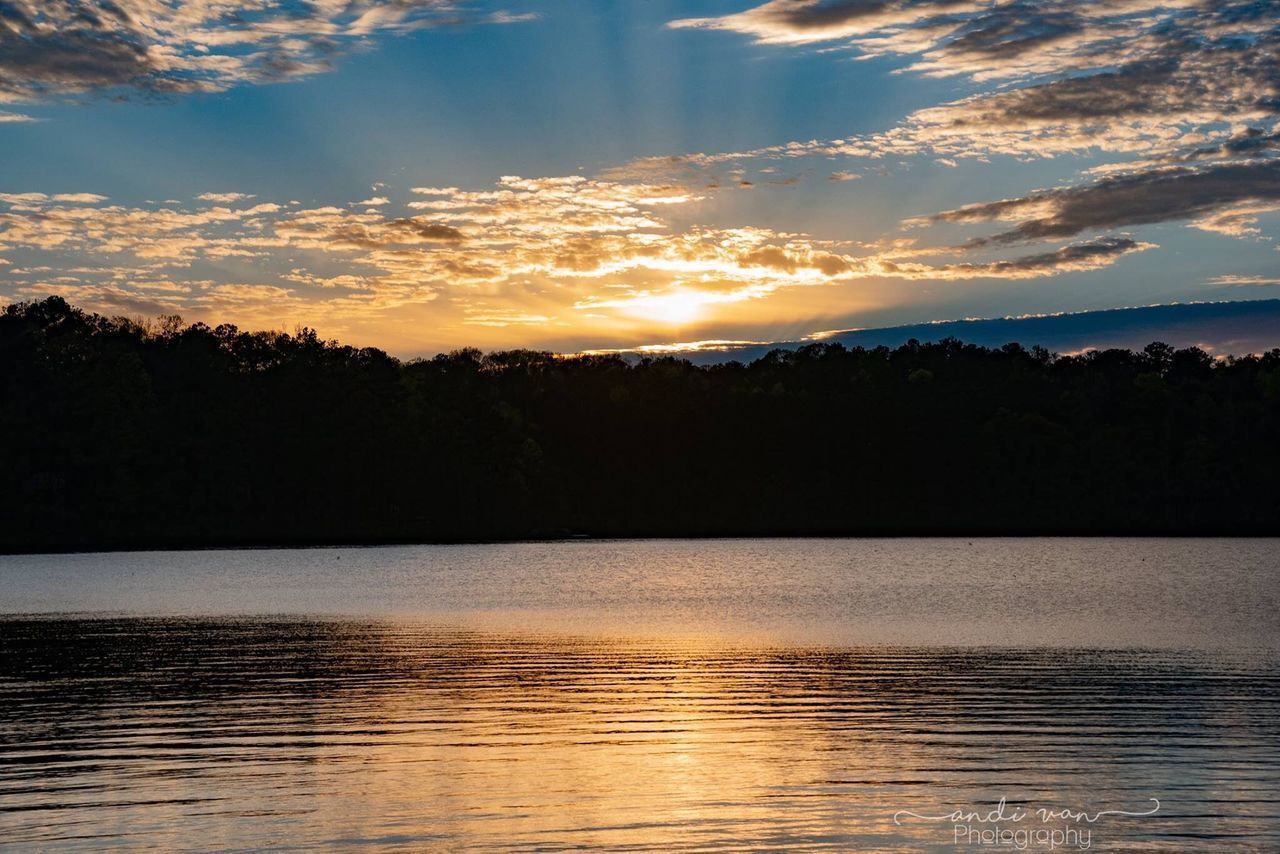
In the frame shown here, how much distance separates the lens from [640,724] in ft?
83.5

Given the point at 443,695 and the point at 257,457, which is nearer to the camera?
the point at 443,695

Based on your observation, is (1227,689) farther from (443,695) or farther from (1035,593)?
(1035,593)

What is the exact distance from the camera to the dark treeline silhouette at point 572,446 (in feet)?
437

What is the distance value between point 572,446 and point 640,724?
515ft

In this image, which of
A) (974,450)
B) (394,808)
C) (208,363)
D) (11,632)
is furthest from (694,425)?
(394,808)

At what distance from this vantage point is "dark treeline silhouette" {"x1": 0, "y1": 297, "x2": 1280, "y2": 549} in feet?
437

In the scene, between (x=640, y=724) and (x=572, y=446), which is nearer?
(x=640, y=724)

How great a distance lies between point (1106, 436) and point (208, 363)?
353ft

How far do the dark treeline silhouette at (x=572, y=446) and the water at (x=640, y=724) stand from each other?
79821mm

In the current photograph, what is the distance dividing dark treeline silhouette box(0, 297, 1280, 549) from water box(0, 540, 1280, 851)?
79.8 metres

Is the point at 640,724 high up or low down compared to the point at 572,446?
down

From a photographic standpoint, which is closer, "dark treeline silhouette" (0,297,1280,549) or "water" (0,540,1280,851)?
"water" (0,540,1280,851)

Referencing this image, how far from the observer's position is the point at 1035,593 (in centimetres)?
6519

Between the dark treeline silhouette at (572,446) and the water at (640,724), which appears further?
the dark treeline silhouette at (572,446)
